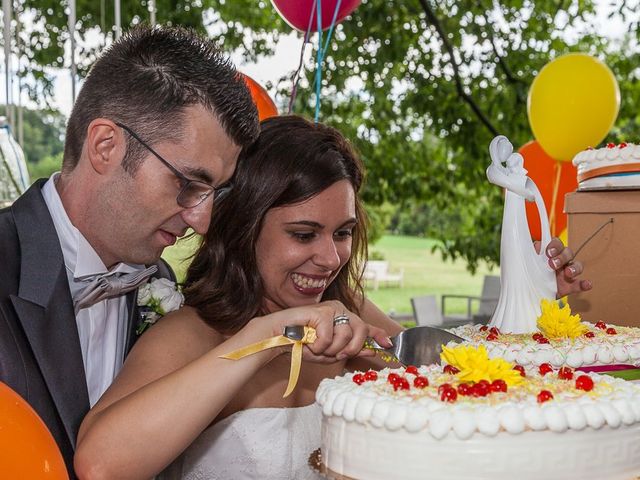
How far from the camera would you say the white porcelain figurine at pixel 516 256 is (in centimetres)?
220

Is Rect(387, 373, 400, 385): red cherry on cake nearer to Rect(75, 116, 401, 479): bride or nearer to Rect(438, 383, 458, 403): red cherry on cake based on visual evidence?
Rect(438, 383, 458, 403): red cherry on cake

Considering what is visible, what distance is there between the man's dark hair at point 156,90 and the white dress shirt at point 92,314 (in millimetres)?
144

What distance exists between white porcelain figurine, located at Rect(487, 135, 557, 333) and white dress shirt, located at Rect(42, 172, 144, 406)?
3.38ft

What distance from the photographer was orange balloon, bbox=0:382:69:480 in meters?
1.35

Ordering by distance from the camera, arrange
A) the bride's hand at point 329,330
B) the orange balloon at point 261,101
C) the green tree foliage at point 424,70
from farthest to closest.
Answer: the green tree foliage at point 424,70, the orange balloon at point 261,101, the bride's hand at point 329,330

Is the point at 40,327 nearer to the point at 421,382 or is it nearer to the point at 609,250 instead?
the point at 421,382

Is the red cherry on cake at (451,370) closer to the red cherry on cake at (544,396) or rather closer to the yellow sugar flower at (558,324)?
the red cherry on cake at (544,396)

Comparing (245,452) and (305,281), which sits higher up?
(305,281)

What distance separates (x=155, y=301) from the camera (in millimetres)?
2340

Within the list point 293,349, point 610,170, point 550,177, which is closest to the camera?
point 293,349

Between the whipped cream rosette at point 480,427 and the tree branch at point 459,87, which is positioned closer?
the whipped cream rosette at point 480,427

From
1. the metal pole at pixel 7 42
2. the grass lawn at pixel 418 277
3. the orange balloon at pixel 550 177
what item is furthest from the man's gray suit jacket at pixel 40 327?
the grass lawn at pixel 418 277

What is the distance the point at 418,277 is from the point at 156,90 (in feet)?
55.7

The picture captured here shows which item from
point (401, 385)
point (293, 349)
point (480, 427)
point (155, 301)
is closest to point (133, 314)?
point (155, 301)
